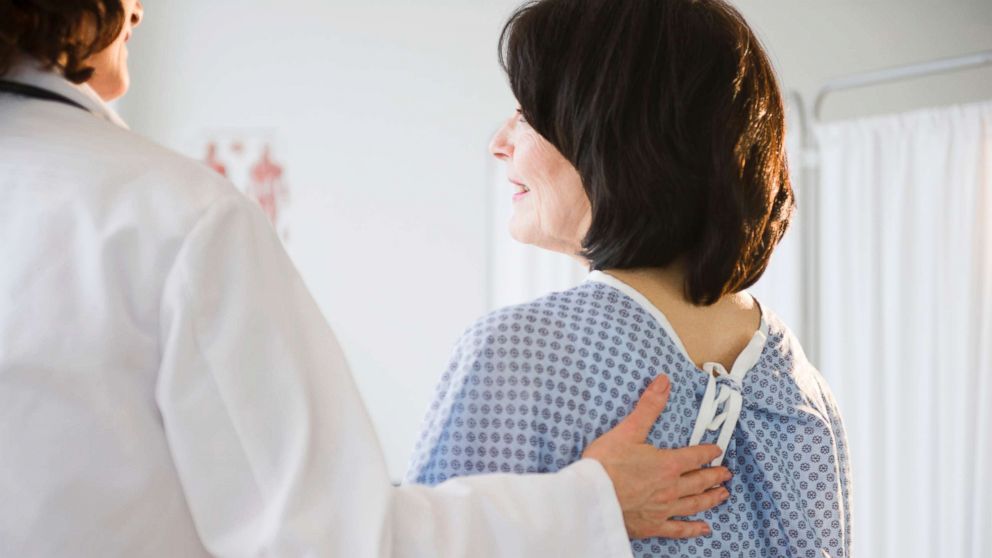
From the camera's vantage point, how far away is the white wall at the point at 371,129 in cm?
391

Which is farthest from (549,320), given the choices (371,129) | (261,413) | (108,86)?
(371,129)

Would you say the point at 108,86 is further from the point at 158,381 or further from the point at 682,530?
the point at 682,530

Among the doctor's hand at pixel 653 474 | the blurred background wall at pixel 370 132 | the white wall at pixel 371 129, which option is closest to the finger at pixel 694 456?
the doctor's hand at pixel 653 474

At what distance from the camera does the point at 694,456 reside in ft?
3.45

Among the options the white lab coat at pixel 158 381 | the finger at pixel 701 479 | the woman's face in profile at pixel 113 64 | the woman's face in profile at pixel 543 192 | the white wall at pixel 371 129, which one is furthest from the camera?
the white wall at pixel 371 129

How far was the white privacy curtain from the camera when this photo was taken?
2732 millimetres

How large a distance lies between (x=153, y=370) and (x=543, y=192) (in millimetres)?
516

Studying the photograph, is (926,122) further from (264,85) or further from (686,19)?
(264,85)

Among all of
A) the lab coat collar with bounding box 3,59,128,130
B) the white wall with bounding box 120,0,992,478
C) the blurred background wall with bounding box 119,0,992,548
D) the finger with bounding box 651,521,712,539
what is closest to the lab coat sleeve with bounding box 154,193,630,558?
the lab coat collar with bounding box 3,59,128,130

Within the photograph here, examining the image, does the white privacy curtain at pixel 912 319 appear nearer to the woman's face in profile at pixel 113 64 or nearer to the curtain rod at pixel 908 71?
the curtain rod at pixel 908 71

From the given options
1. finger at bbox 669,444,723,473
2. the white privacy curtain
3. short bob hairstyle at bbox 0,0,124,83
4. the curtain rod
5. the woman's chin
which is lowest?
the white privacy curtain

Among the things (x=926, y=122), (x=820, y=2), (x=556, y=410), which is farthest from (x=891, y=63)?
(x=556, y=410)

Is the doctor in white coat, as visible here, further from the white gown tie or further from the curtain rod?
the curtain rod

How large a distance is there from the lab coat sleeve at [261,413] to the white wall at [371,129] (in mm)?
3043
